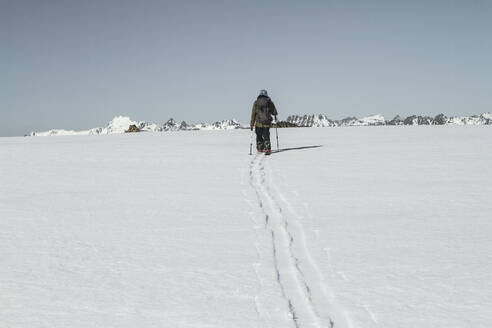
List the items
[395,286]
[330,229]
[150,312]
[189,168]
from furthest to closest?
[189,168] < [330,229] < [395,286] < [150,312]

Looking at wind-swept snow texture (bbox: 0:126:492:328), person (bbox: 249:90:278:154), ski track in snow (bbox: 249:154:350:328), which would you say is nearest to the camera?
ski track in snow (bbox: 249:154:350:328)

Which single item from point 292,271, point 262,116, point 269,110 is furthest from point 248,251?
point 269,110

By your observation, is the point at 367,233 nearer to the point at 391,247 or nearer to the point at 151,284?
the point at 391,247

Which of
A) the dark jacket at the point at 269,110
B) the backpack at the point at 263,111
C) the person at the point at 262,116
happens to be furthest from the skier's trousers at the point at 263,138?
the backpack at the point at 263,111

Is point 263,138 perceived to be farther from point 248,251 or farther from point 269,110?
point 248,251

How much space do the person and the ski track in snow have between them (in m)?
8.42

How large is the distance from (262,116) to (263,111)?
198 mm

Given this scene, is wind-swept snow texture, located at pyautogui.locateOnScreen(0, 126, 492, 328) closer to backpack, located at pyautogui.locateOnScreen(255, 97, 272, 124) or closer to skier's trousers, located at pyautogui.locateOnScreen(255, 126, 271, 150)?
skier's trousers, located at pyautogui.locateOnScreen(255, 126, 271, 150)

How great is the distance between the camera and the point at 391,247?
518cm

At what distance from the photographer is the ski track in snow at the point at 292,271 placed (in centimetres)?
342

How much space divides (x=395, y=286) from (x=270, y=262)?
121cm

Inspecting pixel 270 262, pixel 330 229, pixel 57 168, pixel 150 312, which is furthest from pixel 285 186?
pixel 57 168

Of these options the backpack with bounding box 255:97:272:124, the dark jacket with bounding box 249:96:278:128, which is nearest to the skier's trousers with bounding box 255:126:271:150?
the dark jacket with bounding box 249:96:278:128

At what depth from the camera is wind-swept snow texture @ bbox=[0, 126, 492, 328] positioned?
11.6ft
